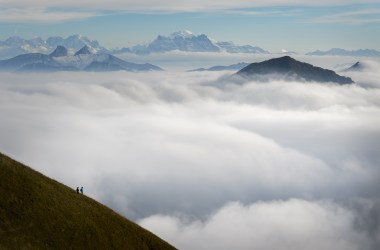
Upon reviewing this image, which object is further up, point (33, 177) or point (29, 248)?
point (33, 177)

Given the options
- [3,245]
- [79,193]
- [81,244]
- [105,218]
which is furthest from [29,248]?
[79,193]

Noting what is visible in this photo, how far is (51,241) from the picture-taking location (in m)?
67.7

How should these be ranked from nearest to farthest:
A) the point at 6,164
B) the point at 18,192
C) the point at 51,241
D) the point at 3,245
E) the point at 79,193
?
the point at 3,245, the point at 51,241, the point at 18,192, the point at 6,164, the point at 79,193

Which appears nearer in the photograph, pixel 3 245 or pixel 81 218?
pixel 3 245

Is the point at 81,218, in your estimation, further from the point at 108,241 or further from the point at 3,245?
the point at 3,245

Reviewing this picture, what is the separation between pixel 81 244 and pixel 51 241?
18.0 ft

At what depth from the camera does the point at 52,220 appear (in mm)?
72000

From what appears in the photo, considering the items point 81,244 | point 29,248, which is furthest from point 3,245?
point 81,244

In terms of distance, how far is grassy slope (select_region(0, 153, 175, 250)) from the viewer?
219 feet

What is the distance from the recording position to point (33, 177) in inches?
3216

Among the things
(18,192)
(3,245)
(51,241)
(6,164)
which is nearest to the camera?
(3,245)

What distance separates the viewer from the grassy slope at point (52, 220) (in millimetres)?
66825

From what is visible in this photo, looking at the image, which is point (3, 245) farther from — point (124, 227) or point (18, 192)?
point (124, 227)

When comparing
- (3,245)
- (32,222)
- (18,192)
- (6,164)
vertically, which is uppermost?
(6,164)
